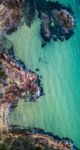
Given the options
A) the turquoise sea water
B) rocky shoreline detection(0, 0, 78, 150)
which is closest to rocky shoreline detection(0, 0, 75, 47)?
rocky shoreline detection(0, 0, 78, 150)

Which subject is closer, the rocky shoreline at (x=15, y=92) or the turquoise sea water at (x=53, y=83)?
Result: the rocky shoreline at (x=15, y=92)

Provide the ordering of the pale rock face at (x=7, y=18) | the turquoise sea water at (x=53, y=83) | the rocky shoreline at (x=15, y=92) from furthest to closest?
the turquoise sea water at (x=53, y=83) → the pale rock face at (x=7, y=18) → the rocky shoreline at (x=15, y=92)

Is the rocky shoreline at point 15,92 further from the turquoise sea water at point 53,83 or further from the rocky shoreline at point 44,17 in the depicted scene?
the turquoise sea water at point 53,83

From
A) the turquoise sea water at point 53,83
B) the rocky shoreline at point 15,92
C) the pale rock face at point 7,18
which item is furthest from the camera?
the turquoise sea water at point 53,83

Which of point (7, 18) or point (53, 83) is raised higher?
point (7, 18)

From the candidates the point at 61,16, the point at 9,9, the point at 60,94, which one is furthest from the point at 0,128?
the point at 61,16

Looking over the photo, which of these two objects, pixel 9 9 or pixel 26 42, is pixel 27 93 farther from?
pixel 9 9

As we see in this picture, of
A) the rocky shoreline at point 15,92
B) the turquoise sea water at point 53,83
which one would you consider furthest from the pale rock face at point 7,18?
the turquoise sea water at point 53,83

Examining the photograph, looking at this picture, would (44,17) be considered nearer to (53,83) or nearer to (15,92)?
(53,83)

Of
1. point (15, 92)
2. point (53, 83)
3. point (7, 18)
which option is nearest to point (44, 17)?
point (7, 18)
